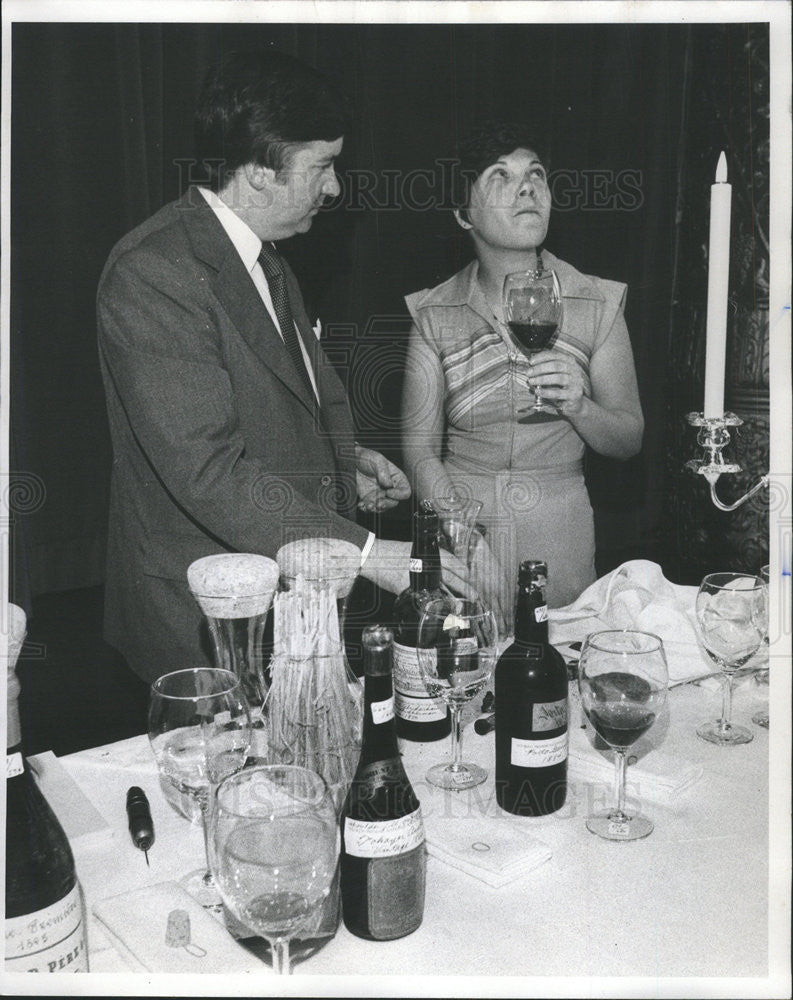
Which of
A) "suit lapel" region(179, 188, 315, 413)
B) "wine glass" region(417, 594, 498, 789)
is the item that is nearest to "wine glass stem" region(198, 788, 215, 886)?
"wine glass" region(417, 594, 498, 789)

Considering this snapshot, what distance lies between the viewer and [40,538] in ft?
4.45

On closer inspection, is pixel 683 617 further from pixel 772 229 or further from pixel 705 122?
pixel 705 122

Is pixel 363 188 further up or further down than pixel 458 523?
further up

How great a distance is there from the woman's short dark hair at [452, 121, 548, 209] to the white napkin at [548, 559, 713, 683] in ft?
2.77

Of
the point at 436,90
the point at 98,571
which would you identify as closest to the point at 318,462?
the point at 98,571

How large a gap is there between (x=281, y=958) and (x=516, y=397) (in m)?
1.40

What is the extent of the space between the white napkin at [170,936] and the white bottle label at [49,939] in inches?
1.9

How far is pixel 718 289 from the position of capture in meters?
0.93

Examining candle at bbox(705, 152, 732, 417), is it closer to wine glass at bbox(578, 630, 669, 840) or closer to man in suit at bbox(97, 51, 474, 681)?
wine glass at bbox(578, 630, 669, 840)

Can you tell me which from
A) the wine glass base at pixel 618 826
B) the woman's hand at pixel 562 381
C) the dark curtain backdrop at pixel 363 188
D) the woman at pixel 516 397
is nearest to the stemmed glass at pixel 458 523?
the woman at pixel 516 397

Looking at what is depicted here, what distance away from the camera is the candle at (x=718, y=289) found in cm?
90

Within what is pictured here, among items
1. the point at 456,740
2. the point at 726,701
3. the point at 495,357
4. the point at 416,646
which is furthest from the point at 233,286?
the point at 726,701

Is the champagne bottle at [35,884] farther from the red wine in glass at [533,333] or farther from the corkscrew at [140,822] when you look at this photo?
the red wine in glass at [533,333]

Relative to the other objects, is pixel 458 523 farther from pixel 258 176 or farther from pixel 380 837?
pixel 380 837
